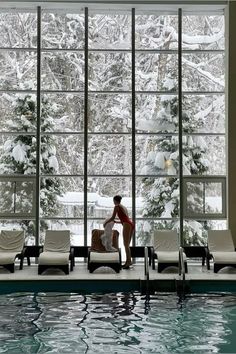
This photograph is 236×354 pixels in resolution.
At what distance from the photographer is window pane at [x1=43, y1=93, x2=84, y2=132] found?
13438mm

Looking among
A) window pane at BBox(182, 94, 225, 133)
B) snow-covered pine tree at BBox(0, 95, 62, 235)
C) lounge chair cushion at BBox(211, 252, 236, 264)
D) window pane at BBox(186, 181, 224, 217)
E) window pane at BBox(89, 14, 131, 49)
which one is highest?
window pane at BBox(89, 14, 131, 49)

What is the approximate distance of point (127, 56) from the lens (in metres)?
13.6

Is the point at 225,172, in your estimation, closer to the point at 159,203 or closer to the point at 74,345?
the point at 159,203

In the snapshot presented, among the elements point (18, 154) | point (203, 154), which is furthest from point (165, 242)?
point (18, 154)

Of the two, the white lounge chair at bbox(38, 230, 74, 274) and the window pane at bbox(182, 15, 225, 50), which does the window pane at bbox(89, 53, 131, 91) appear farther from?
the white lounge chair at bbox(38, 230, 74, 274)

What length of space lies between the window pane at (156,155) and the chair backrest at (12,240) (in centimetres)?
332

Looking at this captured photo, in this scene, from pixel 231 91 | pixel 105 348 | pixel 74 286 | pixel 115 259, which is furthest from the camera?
pixel 231 91

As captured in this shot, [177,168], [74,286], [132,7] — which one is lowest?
[74,286]

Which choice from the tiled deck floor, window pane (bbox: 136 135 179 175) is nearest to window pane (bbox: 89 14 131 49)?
window pane (bbox: 136 135 179 175)

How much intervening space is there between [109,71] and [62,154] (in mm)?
2424

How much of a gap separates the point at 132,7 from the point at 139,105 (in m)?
2.49

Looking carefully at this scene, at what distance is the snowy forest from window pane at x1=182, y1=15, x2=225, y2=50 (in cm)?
3

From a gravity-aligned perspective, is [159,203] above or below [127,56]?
below

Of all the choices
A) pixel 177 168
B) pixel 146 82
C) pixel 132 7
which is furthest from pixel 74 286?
pixel 132 7
